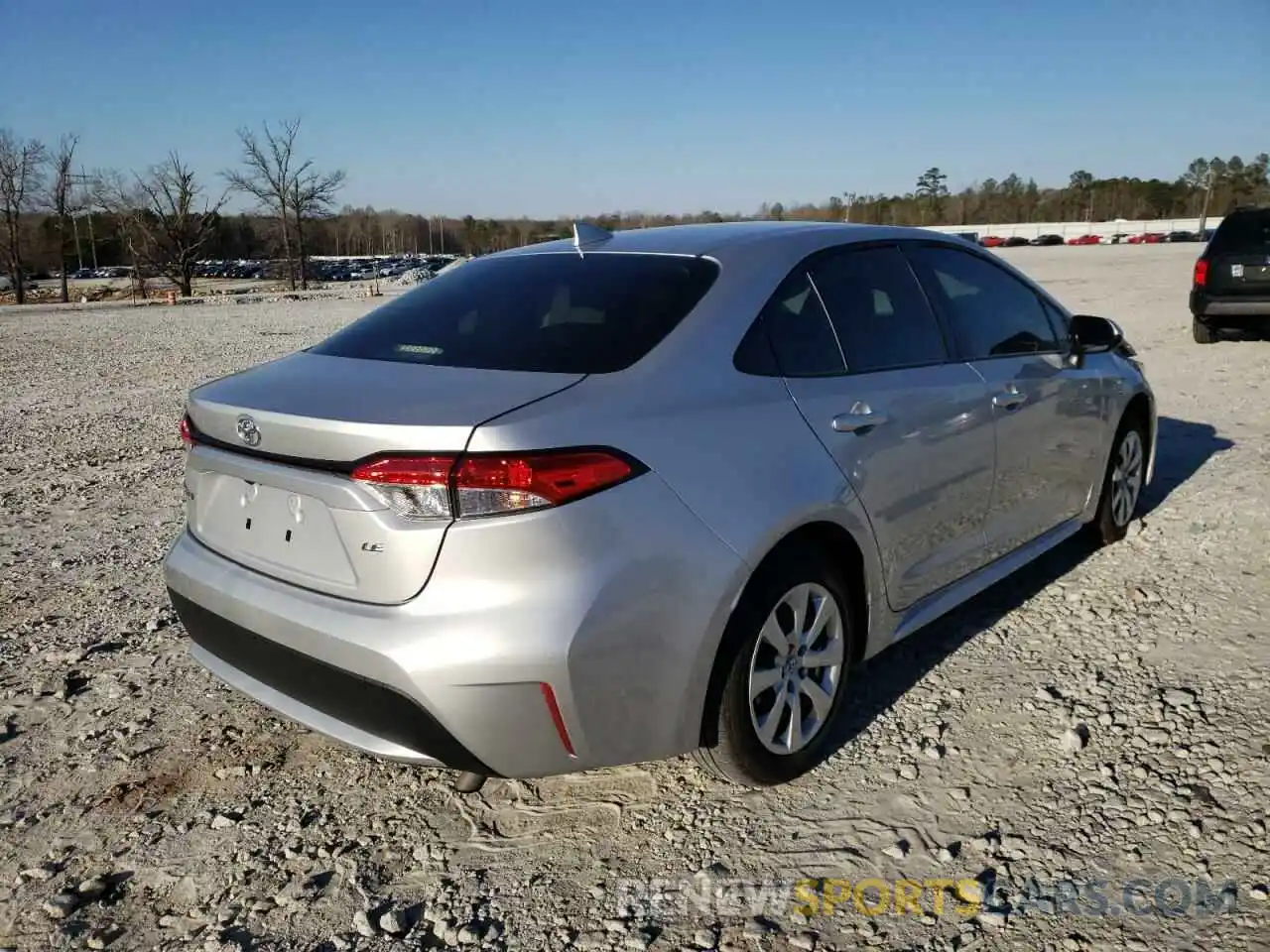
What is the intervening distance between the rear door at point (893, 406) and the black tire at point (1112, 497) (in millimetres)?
1498

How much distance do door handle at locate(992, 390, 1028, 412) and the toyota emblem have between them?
103 inches

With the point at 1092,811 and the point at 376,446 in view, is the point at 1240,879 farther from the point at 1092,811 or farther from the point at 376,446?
the point at 376,446

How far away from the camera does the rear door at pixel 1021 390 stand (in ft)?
12.3

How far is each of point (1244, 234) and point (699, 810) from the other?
12834mm

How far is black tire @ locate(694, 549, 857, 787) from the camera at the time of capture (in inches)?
103

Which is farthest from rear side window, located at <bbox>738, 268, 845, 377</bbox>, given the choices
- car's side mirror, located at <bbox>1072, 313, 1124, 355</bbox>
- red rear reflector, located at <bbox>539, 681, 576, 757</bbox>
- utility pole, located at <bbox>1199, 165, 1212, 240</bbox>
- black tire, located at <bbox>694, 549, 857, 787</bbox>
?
utility pole, located at <bbox>1199, 165, 1212, 240</bbox>

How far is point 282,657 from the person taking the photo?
2.54 m

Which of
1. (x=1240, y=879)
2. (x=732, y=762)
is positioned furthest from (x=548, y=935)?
(x=1240, y=879)

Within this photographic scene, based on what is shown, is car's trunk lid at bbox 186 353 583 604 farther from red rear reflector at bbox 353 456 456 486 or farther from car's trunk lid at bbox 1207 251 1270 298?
car's trunk lid at bbox 1207 251 1270 298

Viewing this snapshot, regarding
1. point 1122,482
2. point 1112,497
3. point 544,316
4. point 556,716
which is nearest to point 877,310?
point 544,316

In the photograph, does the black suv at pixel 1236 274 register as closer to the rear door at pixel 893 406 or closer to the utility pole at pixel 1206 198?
the rear door at pixel 893 406

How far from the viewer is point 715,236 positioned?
3.32 metres

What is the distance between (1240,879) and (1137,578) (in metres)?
2.34

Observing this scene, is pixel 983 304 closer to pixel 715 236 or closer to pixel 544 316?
pixel 715 236
